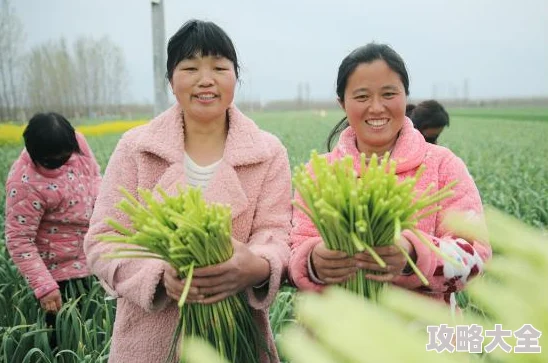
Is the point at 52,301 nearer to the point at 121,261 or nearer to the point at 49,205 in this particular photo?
the point at 49,205

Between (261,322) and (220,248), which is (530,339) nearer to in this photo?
(220,248)

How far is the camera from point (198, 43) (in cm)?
127

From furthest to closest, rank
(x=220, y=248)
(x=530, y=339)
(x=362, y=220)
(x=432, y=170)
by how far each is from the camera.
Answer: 1. (x=432, y=170)
2. (x=220, y=248)
3. (x=362, y=220)
4. (x=530, y=339)

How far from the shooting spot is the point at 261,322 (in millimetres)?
1347

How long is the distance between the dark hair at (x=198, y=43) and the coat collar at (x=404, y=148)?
0.37 metres

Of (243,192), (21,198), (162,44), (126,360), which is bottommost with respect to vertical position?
(126,360)

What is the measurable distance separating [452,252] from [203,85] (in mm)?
703

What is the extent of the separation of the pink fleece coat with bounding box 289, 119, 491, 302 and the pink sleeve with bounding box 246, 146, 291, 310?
0.03 m

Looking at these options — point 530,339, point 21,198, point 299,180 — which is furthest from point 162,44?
point 530,339

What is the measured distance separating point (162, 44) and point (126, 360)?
195 inches

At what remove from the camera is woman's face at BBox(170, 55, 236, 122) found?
1.27 metres

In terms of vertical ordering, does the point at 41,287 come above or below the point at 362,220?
below

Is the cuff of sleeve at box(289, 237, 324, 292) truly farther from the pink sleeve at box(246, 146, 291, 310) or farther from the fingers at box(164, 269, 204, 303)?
the fingers at box(164, 269, 204, 303)

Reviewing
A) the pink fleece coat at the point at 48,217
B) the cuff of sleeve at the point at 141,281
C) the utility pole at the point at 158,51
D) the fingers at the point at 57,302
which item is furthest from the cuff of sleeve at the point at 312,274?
the utility pole at the point at 158,51
